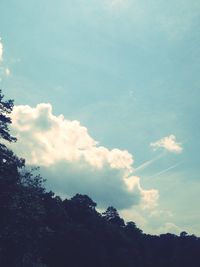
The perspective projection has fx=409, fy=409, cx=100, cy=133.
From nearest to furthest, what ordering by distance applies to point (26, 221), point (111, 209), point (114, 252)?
1. point (26, 221)
2. point (114, 252)
3. point (111, 209)

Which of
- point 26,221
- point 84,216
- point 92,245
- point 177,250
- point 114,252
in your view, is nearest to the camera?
point 26,221

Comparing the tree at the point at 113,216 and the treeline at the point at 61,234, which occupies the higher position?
the tree at the point at 113,216

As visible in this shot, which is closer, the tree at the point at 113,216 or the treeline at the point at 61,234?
the treeline at the point at 61,234

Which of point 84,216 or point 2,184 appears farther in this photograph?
point 84,216

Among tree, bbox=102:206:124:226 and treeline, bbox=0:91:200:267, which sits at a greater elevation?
tree, bbox=102:206:124:226

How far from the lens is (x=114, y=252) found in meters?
104

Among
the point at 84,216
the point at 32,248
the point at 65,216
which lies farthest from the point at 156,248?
the point at 32,248

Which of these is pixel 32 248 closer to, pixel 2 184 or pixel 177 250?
pixel 2 184

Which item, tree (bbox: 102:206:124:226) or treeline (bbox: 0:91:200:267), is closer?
treeline (bbox: 0:91:200:267)

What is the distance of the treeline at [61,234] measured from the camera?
4350cm

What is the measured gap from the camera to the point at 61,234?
299 ft

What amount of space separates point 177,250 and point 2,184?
110m

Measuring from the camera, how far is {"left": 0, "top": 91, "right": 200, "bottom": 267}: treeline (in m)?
43.5

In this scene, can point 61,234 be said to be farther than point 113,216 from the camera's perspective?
No
